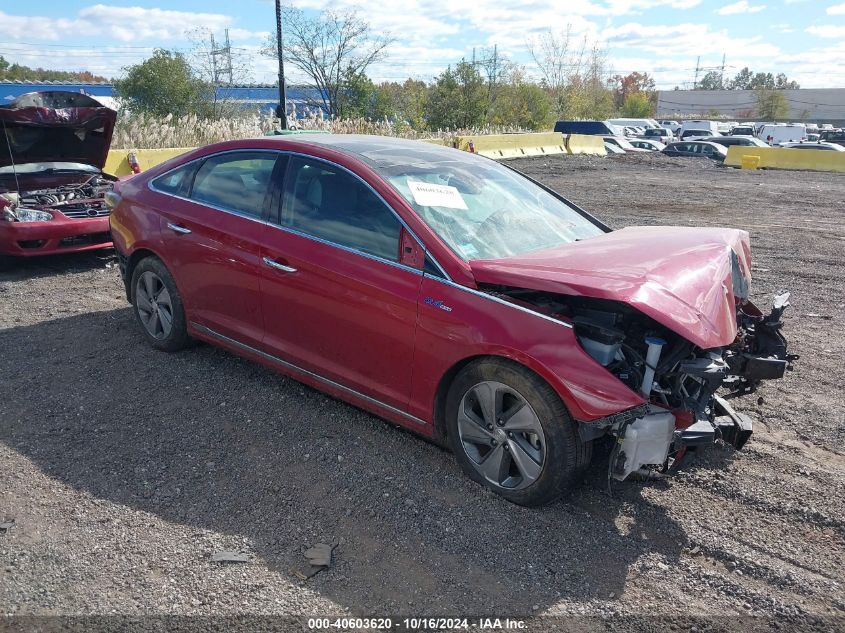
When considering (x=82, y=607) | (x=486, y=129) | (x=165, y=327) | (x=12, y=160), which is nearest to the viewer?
(x=82, y=607)

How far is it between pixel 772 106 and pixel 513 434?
84276 millimetres

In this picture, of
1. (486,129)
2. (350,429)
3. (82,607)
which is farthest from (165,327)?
(486,129)

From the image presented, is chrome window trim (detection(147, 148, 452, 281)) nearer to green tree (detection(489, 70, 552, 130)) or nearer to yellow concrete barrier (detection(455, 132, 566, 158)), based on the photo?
yellow concrete barrier (detection(455, 132, 566, 158))

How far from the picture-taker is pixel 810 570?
290cm

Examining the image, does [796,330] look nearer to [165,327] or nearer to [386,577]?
[386,577]

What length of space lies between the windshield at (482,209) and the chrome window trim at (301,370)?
0.93 meters

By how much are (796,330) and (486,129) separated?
28.4m

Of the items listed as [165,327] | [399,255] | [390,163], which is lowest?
[165,327]

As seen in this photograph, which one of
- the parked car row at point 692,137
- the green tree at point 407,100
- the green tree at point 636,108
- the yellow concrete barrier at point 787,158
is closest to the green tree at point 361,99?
the green tree at point 407,100

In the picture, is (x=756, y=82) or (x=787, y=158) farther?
(x=756, y=82)

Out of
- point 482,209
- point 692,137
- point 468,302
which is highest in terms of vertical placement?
point 692,137

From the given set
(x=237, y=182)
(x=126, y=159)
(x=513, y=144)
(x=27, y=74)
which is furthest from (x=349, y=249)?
(x=27, y=74)

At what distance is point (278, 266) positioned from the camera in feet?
13.4

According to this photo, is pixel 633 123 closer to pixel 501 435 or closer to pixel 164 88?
pixel 164 88
